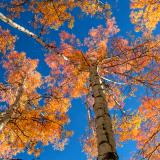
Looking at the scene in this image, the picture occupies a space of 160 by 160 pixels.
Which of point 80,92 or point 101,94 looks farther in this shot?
point 80,92

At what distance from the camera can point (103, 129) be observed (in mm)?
5648

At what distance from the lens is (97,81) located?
25.4 feet

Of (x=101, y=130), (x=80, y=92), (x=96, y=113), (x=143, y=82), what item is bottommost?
(x=101, y=130)

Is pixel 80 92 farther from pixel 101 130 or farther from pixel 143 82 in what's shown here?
pixel 101 130

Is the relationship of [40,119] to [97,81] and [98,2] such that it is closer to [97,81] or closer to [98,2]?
[97,81]

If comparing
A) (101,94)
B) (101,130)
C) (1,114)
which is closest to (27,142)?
(1,114)

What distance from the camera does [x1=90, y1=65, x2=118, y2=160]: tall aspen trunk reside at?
501cm

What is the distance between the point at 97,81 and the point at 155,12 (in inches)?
263

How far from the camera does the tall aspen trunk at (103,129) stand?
5.01 metres

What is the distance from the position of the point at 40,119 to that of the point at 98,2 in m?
5.01

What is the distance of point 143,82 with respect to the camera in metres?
9.52

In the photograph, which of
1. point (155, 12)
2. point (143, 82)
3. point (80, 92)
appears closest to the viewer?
point (143, 82)

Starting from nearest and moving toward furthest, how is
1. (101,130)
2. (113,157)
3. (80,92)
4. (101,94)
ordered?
1. (113,157)
2. (101,130)
3. (101,94)
4. (80,92)

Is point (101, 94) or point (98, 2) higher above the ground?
point (98, 2)
